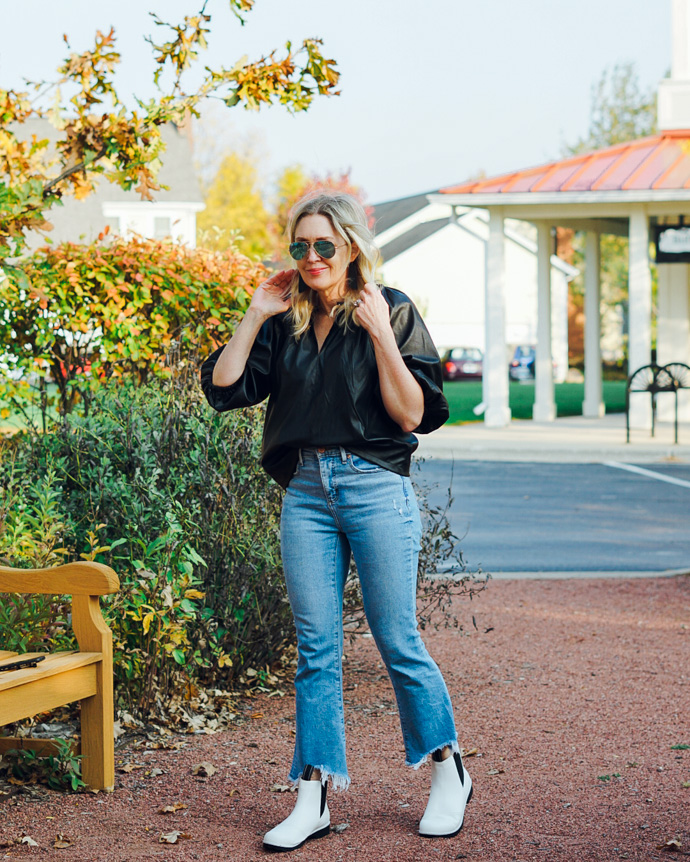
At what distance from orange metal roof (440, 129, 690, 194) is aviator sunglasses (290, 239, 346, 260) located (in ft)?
54.4

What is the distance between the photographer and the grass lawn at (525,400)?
24717mm

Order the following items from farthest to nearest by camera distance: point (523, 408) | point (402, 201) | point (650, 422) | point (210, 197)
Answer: point (210, 197), point (402, 201), point (523, 408), point (650, 422)

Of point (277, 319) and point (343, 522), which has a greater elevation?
point (277, 319)

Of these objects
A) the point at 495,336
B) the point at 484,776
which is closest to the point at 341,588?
the point at 484,776

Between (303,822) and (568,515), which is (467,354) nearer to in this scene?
(568,515)

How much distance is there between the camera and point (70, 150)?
6.55 metres

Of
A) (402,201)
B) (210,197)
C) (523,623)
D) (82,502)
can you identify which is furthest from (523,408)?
(210,197)

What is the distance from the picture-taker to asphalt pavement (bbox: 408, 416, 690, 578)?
29.2 feet

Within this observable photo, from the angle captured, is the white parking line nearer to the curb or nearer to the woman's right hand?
the curb

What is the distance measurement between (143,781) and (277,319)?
1710 mm

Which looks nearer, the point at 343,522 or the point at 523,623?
the point at 343,522

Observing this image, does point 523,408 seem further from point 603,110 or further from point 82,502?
point 603,110

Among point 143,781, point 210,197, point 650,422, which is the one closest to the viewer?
point 143,781

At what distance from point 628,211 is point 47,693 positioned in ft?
58.0
